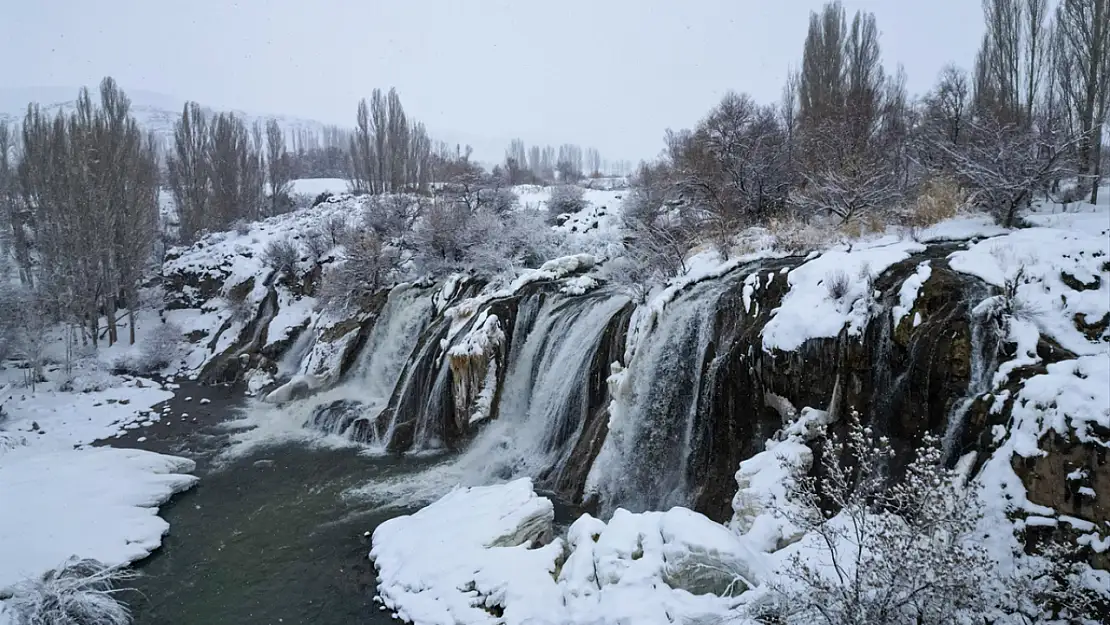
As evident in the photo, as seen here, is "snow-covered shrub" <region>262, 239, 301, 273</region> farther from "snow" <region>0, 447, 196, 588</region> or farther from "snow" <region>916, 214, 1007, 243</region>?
"snow" <region>916, 214, 1007, 243</region>

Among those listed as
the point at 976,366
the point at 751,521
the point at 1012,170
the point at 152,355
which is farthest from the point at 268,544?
the point at 152,355

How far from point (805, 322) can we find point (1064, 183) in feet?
37.6

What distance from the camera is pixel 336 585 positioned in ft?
28.5

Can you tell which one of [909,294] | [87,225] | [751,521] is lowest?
[751,521]

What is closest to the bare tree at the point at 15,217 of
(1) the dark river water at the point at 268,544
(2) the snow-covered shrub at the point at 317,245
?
(2) the snow-covered shrub at the point at 317,245

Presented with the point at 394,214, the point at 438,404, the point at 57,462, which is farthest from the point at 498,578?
the point at 394,214

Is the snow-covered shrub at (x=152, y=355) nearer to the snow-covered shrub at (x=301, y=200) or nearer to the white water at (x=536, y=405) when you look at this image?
the white water at (x=536, y=405)

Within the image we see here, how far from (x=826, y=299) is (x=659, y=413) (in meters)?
3.28

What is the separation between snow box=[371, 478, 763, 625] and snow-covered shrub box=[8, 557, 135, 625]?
340cm

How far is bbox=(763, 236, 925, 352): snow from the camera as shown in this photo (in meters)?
8.59

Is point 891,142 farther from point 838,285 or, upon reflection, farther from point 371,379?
point 371,379

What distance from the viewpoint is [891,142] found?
1742 centimetres

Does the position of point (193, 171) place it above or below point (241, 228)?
above

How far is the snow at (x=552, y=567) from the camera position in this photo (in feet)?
21.7
